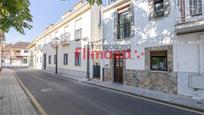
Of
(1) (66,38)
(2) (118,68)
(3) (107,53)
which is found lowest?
(2) (118,68)

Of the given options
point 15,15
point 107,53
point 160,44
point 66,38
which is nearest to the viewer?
point 15,15

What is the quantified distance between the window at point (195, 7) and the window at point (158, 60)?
2498mm

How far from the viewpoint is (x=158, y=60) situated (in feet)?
41.3

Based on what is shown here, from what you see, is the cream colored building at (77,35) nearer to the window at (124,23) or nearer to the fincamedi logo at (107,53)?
the fincamedi logo at (107,53)

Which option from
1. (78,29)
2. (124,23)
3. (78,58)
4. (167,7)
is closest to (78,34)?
(78,29)

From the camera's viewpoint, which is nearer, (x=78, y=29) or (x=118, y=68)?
(x=118, y=68)

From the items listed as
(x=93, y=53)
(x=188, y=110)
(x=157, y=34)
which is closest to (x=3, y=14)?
(x=188, y=110)

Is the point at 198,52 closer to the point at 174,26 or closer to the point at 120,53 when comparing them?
the point at 174,26

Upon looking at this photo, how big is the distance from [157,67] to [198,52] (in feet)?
→ 9.28

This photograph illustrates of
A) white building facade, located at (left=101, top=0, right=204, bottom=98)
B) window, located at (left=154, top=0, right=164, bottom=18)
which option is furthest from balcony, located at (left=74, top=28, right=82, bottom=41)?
window, located at (left=154, top=0, right=164, bottom=18)

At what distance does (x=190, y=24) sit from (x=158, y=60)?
10.3 feet

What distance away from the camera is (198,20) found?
9773mm

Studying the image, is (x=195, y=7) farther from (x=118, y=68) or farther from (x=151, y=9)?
(x=118, y=68)

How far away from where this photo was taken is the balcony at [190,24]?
958 cm
